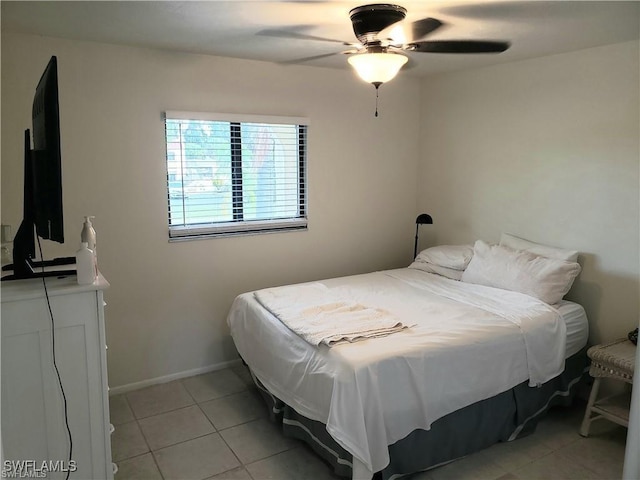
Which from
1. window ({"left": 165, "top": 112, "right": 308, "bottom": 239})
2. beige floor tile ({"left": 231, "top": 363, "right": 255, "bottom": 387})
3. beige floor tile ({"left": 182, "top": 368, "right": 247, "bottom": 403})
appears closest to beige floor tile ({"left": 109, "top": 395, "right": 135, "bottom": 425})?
beige floor tile ({"left": 182, "top": 368, "right": 247, "bottom": 403})

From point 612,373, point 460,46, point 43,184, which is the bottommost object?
point 612,373

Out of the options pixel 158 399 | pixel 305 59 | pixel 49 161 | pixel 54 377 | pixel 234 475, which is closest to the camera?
pixel 49 161

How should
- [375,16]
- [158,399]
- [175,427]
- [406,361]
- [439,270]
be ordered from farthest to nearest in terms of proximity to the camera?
[439,270], [158,399], [175,427], [406,361], [375,16]

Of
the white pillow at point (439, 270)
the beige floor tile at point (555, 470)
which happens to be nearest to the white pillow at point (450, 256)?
the white pillow at point (439, 270)

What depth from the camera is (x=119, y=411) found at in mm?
3137

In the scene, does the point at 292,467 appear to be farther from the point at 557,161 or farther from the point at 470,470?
the point at 557,161

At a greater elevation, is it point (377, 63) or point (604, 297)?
point (377, 63)

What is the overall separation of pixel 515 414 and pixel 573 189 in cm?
156

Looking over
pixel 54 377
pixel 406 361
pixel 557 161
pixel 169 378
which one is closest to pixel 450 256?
pixel 557 161

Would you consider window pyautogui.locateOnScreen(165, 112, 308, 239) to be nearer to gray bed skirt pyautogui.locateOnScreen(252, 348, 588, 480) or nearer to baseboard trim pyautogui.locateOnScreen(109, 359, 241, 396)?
baseboard trim pyautogui.locateOnScreen(109, 359, 241, 396)

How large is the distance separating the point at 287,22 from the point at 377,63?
0.53 metres

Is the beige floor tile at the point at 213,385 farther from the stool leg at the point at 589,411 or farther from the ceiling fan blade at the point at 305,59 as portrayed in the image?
the ceiling fan blade at the point at 305,59

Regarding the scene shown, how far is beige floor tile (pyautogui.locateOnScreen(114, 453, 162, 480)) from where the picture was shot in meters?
2.48

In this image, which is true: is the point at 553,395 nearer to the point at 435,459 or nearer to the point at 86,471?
the point at 435,459
